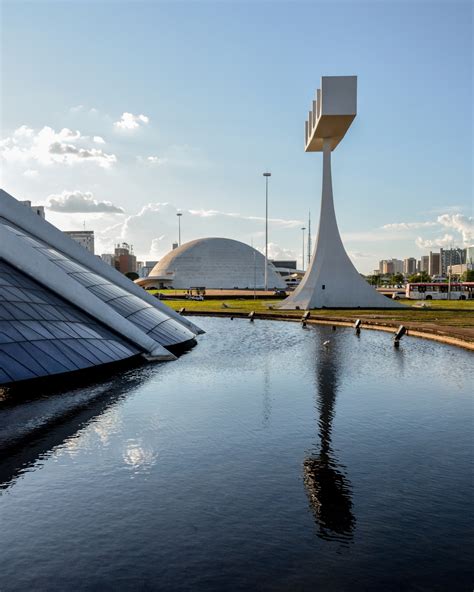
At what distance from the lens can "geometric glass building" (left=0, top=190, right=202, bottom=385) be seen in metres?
20.5

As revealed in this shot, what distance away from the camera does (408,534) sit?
29.1 feet

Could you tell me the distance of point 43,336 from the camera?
21.7m

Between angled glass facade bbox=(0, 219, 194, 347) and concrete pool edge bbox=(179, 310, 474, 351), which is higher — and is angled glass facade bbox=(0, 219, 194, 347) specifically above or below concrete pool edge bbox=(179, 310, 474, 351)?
above

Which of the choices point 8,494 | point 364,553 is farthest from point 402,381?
point 8,494

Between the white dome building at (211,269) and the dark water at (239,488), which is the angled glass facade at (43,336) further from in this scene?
the white dome building at (211,269)

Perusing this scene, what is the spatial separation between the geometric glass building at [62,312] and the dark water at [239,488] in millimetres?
2293

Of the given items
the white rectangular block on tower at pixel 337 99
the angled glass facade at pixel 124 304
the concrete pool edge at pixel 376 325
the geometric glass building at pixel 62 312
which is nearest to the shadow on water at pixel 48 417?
the geometric glass building at pixel 62 312

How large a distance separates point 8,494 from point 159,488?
2854 mm

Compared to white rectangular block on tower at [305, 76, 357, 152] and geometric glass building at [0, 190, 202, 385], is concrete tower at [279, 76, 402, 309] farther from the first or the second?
geometric glass building at [0, 190, 202, 385]

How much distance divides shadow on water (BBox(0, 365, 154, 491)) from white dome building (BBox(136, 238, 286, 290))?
138220 mm

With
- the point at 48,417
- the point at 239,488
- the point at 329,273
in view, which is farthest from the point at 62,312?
the point at 329,273

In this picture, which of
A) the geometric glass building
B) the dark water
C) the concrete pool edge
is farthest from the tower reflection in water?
the concrete pool edge

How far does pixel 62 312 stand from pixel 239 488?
16.8 metres

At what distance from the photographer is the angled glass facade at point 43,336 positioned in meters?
19.5
